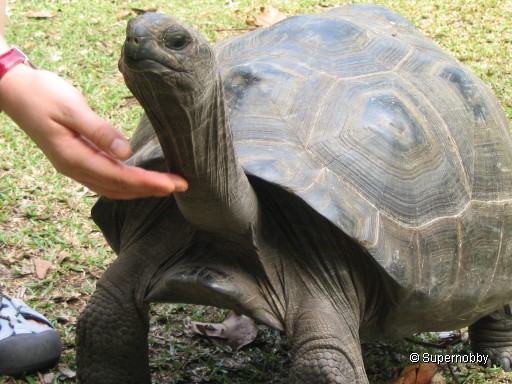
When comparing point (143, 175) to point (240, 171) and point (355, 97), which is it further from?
point (355, 97)

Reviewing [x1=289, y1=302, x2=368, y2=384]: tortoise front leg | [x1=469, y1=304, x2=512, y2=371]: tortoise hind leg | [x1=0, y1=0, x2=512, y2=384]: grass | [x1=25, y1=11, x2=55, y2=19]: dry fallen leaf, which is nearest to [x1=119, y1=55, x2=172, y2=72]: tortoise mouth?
[x1=289, y1=302, x2=368, y2=384]: tortoise front leg

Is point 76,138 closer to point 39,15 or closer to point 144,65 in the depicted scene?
point 144,65

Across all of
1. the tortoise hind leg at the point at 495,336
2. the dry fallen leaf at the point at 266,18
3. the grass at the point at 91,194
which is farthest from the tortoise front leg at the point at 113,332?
the dry fallen leaf at the point at 266,18

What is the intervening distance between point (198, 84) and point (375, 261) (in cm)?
85

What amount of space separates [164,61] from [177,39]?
0.06 meters

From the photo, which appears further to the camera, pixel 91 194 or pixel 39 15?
pixel 39 15

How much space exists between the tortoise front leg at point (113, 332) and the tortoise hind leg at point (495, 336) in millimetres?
1436

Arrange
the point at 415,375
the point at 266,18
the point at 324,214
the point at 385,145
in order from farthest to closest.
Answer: the point at 266,18 → the point at 415,375 → the point at 385,145 → the point at 324,214

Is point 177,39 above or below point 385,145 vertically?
above

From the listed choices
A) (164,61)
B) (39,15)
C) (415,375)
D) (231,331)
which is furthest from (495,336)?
(39,15)

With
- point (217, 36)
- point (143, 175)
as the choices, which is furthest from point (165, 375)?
point (217, 36)

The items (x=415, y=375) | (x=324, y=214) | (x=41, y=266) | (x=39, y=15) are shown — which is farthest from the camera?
(x=39, y=15)

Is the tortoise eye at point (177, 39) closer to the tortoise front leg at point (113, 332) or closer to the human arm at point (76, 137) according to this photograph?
the human arm at point (76, 137)

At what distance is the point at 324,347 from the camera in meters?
2.41
